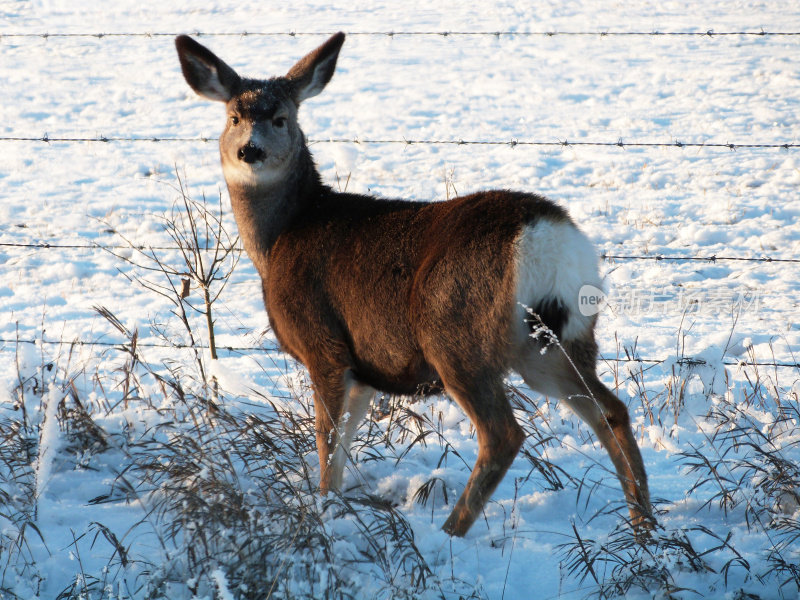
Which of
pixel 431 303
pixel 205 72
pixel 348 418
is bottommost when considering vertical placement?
pixel 348 418

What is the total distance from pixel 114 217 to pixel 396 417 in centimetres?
617

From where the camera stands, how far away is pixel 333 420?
11.3ft

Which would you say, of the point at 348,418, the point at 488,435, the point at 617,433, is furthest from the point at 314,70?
the point at 617,433

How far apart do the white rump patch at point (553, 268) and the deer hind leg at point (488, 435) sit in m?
0.29

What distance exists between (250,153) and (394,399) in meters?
1.33

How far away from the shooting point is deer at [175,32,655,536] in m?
3.09

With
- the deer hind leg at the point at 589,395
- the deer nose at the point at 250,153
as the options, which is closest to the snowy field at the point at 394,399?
the deer hind leg at the point at 589,395

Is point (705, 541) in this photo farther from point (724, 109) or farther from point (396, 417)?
point (724, 109)

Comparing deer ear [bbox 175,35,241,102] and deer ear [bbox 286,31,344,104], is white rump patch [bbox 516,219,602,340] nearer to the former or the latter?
deer ear [bbox 286,31,344,104]

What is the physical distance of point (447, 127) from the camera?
1228 cm

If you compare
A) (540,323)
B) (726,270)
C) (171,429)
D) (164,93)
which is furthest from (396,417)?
(164,93)

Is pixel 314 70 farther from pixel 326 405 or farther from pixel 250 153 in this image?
pixel 326 405

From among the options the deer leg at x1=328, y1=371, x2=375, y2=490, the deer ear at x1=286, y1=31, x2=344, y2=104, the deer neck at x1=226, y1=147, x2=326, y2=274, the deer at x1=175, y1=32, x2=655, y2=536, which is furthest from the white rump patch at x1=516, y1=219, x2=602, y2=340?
the deer ear at x1=286, y1=31, x2=344, y2=104

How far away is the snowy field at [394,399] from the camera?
2.75 metres
